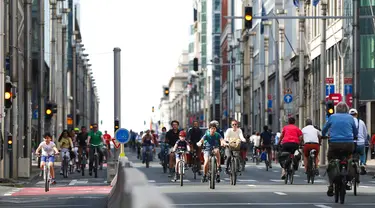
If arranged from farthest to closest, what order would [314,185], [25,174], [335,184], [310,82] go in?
[310,82]
[25,174]
[314,185]
[335,184]

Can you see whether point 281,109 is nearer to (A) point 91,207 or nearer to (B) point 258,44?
(B) point 258,44

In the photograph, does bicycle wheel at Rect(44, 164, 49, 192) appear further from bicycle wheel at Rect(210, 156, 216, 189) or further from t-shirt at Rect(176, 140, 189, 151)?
bicycle wheel at Rect(210, 156, 216, 189)

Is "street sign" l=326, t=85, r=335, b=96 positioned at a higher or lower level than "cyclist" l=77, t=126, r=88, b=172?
higher

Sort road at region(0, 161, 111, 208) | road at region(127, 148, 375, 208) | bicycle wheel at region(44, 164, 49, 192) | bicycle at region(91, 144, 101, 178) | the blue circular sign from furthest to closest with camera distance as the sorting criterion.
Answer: bicycle at region(91, 144, 101, 178) < the blue circular sign < bicycle wheel at region(44, 164, 49, 192) < road at region(0, 161, 111, 208) < road at region(127, 148, 375, 208)

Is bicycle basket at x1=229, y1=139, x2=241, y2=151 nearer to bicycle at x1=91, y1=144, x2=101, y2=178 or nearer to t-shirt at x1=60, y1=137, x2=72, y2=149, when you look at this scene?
bicycle at x1=91, y1=144, x2=101, y2=178

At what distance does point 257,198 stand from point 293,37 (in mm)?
74531

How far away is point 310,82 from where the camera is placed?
82188 millimetres

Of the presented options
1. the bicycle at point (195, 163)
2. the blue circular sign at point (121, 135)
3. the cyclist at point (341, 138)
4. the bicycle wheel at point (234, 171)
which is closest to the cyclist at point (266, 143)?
the blue circular sign at point (121, 135)

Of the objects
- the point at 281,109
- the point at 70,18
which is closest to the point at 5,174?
the point at 281,109

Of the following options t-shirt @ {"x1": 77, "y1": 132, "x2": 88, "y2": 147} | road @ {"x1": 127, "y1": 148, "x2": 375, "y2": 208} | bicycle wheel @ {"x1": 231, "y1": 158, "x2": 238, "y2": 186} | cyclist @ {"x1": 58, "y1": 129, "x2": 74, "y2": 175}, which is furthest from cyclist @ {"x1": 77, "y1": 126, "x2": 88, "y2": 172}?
bicycle wheel @ {"x1": 231, "y1": 158, "x2": 238, "y2": 186}

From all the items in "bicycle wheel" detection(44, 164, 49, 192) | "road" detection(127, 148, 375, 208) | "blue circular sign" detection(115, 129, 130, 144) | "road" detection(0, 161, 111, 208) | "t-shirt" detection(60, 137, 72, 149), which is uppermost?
"blue circular sign" detection(115, 129, 130, 144)

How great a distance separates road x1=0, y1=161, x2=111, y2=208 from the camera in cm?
2384

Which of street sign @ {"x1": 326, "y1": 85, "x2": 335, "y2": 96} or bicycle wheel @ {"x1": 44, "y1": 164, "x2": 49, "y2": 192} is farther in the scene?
street sign @ {"x1": 326, "y1": 85, "x2": 335, "y2": 96}

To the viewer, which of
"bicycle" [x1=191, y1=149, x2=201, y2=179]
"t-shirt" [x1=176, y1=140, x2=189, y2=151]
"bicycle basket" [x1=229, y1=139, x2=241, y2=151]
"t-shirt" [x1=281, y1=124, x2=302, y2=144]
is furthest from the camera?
"bicycle" [x1=191, y1=149, x2=201, y2=179]
